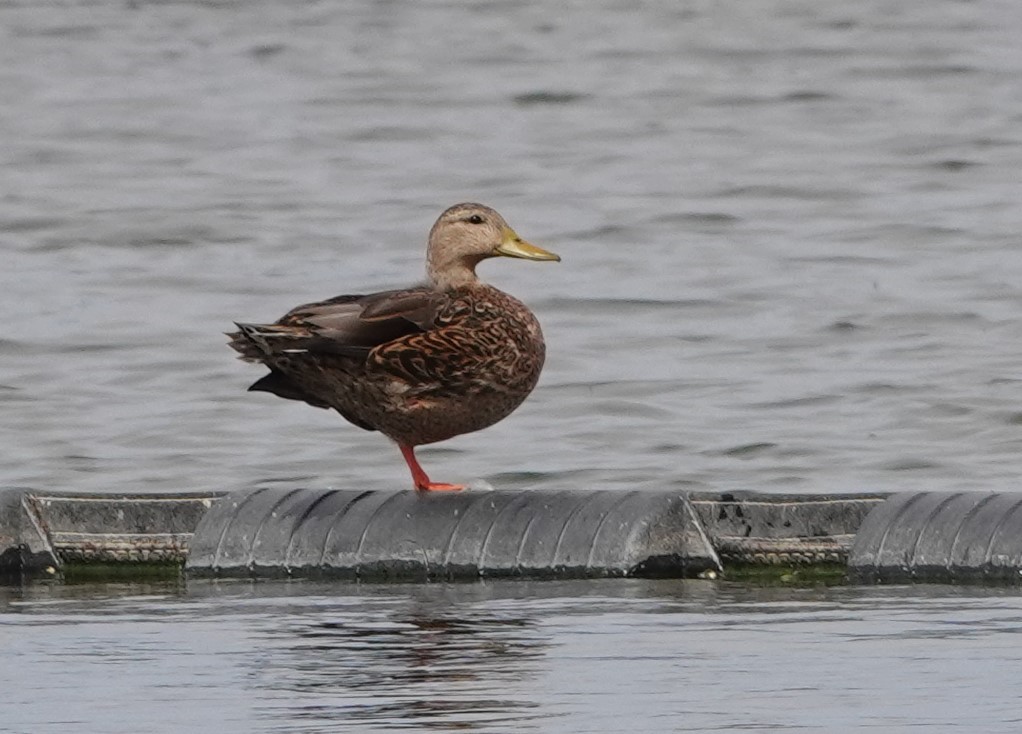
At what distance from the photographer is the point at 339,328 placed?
10031mm

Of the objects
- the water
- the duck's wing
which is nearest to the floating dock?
the water

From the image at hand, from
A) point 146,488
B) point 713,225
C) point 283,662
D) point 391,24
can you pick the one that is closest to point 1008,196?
point 713,225

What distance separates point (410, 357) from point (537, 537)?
2.60ft

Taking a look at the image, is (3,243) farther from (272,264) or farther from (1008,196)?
(1008,196)

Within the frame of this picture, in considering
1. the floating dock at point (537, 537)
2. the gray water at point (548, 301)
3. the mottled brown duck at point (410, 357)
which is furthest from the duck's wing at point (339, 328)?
the gray water at point (548, 301)

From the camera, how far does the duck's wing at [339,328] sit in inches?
392

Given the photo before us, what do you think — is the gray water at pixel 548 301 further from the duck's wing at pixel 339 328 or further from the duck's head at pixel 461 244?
the duck's head at pixel 461 244

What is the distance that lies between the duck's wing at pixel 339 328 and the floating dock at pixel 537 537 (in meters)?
0.57

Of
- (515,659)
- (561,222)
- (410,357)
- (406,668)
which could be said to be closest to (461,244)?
(410,357)

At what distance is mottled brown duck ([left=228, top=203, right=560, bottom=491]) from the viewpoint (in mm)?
10023

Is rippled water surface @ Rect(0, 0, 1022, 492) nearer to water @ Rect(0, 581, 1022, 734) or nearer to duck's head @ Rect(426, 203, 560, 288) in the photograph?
duck's head @ Rect(426, 203, 560, 288)

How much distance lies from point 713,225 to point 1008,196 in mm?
2426

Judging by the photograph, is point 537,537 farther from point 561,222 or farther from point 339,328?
point 561,222

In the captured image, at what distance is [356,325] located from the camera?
10.0 m
